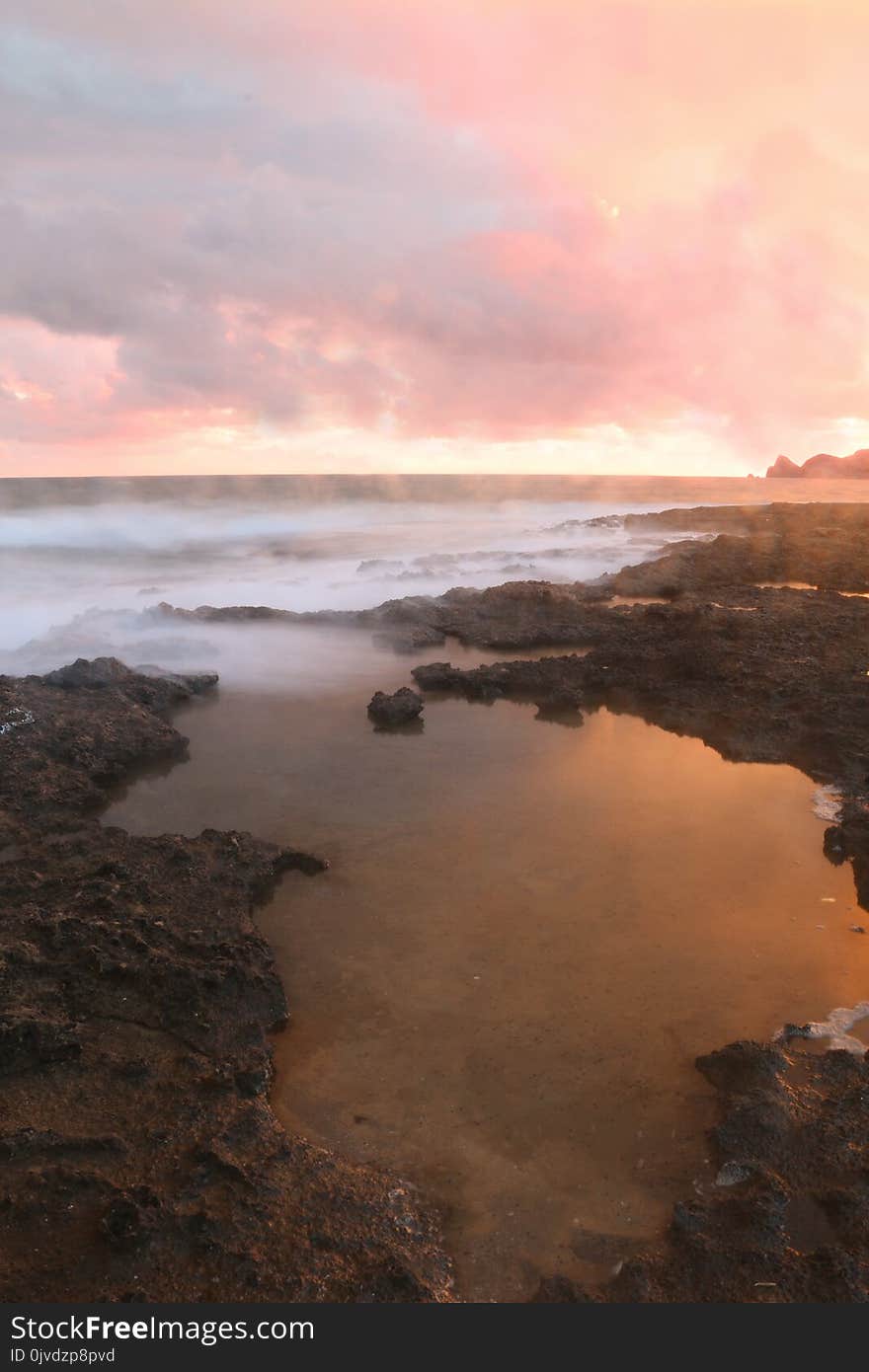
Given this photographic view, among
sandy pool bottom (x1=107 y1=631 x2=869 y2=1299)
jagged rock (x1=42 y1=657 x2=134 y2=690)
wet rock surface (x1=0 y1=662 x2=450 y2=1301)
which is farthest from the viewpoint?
jagged rock (x1=42 y1=657 x2=134 y2=690)

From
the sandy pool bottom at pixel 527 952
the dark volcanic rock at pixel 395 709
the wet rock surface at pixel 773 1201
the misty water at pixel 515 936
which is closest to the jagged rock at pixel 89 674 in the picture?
the misty water at pixel 515 936

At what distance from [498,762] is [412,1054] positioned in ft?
13.2

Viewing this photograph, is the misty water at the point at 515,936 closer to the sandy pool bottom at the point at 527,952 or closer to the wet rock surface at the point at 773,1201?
the sandy pool bottom at the point at 527,952

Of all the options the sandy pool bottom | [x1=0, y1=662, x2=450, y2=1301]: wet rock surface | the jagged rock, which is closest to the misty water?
the sandy pool bottom

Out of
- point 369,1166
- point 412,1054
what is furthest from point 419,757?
point 369,1166

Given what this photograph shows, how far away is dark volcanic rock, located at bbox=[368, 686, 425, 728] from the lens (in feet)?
29.4

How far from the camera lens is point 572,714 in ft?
30.4

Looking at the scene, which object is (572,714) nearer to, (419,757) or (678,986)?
(419,757)

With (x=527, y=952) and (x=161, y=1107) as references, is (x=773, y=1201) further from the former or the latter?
(x=161, y=1107)

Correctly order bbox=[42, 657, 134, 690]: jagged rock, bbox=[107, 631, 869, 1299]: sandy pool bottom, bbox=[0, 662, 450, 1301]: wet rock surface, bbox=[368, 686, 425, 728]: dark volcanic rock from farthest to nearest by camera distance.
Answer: bbox=[42, 657, 134, 690]: jagged rock → bbox=[368, 686, 425, 728]: dark volcanic rock → bbox=[107, 631, 869, 1299]: sandy pool bottom → bbox=[0, 662, 450, 1301]: wet rock surface

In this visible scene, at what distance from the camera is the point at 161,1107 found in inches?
141

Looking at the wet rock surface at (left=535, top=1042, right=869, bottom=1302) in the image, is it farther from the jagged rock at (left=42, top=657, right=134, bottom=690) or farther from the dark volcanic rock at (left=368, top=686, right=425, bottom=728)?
the jagged rock at (left=42, top=657, right=134, bottom=690)

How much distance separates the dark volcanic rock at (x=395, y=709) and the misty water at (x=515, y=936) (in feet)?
0.64

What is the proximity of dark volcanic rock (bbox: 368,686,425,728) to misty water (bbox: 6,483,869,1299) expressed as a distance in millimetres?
195
